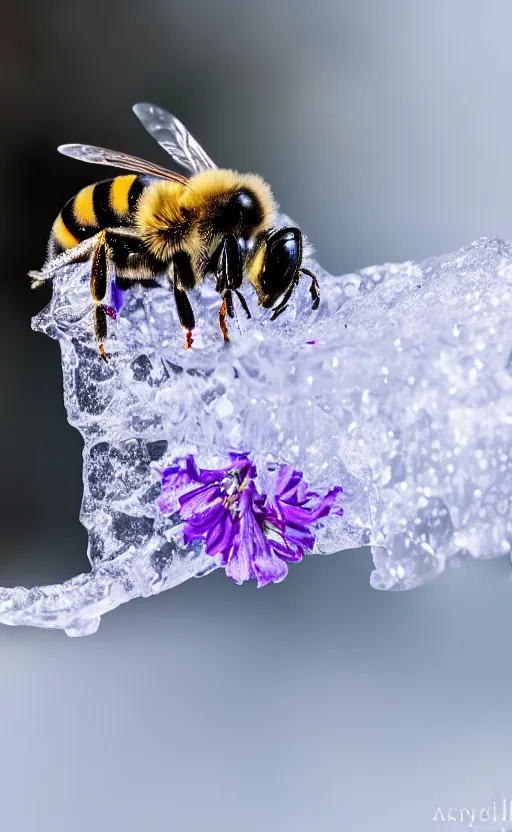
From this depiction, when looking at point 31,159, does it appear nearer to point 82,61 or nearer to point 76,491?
point 82,61

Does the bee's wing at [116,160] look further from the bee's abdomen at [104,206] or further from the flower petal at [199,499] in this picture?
the flower petal at [199,499]

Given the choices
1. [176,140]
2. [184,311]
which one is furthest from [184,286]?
[176,140]

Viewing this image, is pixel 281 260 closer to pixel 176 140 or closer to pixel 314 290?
pixel 314 290

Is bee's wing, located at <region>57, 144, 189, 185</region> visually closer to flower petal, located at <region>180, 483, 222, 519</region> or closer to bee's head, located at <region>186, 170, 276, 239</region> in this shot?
bee's head, located at <region>186, 170, 276, 239</region>

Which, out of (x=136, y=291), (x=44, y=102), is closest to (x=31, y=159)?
(x=44, y=102)

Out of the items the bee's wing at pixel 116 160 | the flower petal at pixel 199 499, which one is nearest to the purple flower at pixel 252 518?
the flower petal at pixel 199 499

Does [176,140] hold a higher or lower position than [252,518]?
higher
